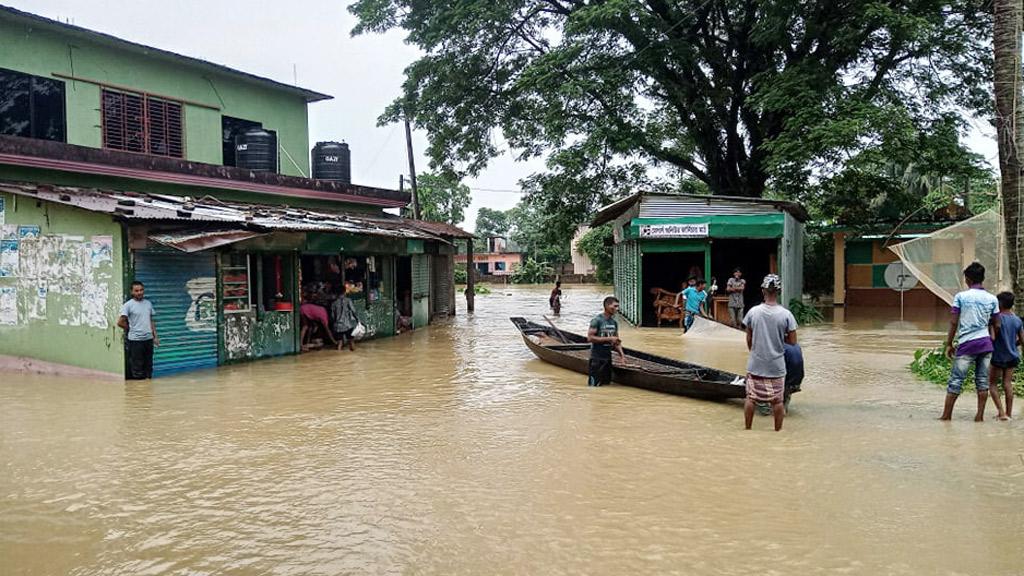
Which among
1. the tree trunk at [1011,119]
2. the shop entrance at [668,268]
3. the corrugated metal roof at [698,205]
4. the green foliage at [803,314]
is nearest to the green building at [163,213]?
the corrugated metal roof at [698,205]

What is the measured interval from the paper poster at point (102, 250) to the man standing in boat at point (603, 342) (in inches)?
290

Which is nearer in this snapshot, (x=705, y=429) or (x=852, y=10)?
(x=705, y=429)

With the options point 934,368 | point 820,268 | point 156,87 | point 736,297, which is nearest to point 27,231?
point 156,87

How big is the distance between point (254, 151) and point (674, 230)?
10477mm

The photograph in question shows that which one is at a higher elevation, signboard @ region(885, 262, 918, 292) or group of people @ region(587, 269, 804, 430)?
signboard @ region(885, 262, 918, 292)

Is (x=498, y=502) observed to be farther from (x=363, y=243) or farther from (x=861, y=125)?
(x=861, y=125)

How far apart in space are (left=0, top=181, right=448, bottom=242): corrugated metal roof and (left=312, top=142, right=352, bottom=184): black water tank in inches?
98.9

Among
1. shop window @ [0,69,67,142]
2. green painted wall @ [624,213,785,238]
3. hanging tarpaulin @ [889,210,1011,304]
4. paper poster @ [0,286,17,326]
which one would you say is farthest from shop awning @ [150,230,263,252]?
hanging tarpaulin @ [889,210,1011,304]

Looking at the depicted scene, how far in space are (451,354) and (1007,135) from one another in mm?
10194

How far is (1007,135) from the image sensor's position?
10031mm

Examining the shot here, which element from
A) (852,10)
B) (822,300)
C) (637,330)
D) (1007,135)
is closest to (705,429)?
(1007,135)

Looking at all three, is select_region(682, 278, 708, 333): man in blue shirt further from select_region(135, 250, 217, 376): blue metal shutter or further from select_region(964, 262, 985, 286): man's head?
select_region(135, 250, 217, 376): blue metal shutter

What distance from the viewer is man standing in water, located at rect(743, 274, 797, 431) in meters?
7.49

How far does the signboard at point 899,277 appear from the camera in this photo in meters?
23.6
